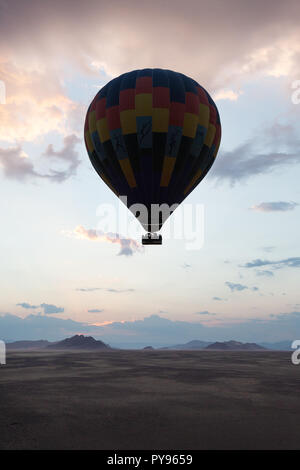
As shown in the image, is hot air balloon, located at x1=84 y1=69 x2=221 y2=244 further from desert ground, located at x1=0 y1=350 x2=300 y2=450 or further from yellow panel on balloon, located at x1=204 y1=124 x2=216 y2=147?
desert ground, located at x1=0 y1=350 x2=300 y2=450

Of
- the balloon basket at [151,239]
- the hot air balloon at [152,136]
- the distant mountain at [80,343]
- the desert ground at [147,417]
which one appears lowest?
the distant mountain at [80,343]

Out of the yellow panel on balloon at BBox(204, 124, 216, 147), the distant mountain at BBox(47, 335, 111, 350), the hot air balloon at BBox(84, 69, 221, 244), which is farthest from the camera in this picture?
the distant mountain at BBox(47, 335, 111, 350)

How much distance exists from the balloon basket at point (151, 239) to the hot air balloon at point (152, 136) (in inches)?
3.3

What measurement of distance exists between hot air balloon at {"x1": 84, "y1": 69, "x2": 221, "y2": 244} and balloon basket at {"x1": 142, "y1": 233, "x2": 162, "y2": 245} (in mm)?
84

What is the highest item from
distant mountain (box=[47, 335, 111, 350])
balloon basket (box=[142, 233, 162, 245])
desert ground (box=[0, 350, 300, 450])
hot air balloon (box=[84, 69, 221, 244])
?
hot air balloon (box=[84, 69, 221, 244])

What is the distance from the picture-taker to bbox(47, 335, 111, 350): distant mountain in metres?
161

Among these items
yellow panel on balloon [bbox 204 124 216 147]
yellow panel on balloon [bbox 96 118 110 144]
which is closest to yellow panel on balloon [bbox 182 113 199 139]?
yellow panel on balloon [bbox 204 124 216 147]

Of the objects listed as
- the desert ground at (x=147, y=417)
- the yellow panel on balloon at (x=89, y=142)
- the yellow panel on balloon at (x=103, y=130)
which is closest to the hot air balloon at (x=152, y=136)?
the yellow panel on balloon at (x=103, y=130)

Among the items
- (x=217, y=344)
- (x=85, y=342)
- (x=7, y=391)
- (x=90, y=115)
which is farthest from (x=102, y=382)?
(x=217, y=344)

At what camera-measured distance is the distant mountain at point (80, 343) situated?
160988 millimetres

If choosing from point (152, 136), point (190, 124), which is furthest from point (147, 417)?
point (190, 124)

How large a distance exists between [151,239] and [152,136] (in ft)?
27.2

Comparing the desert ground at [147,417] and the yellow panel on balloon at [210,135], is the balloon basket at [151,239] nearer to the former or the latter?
the yellow panel on balloon at [210,135]

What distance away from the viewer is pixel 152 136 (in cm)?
2650
